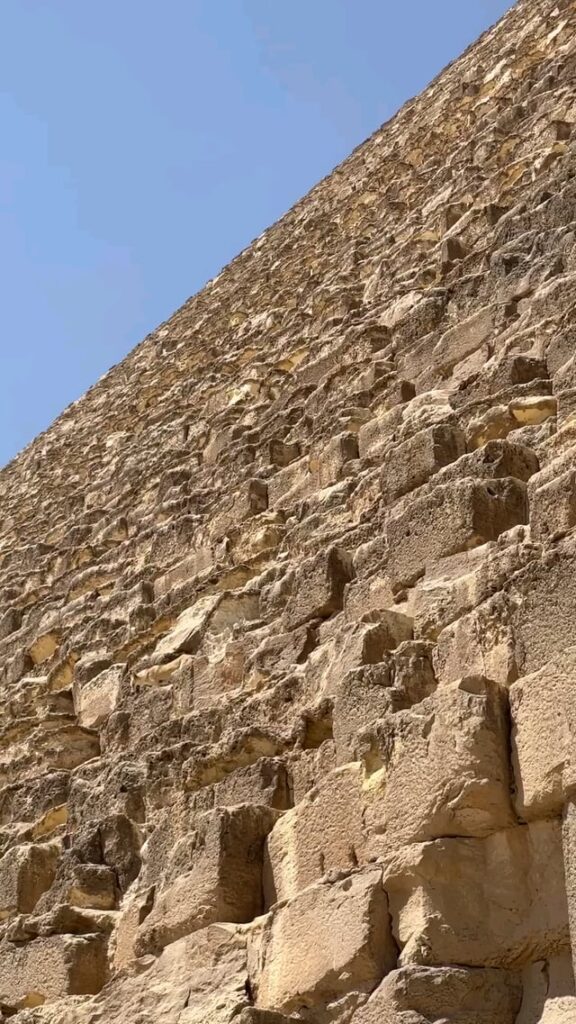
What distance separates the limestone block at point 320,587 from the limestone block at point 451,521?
0.40 metres

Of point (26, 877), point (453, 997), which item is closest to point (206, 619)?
point (26, 877)

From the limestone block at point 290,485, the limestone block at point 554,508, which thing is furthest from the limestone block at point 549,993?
the limestone block at point 290,485

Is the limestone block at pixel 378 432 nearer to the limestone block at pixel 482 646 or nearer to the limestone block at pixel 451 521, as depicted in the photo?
the limestone block at pixel 451 521

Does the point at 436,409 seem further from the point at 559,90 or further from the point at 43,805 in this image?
the point at 559,90

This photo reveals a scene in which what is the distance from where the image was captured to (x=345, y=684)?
499 centimetres

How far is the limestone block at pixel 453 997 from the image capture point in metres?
3.94

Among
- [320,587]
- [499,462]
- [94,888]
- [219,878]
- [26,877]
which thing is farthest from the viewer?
[26,877]

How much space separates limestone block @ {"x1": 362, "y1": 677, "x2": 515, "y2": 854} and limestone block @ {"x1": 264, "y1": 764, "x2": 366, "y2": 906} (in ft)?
0.25

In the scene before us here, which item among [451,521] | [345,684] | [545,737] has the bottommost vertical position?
[545,737]

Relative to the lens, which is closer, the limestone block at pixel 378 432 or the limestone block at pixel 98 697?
the limestone block at pixel 378 432

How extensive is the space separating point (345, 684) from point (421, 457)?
1.14 meters

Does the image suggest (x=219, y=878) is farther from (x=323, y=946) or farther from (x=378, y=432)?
(x=378, y=432)

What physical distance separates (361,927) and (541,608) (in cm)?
93

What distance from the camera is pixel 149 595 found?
819 cm
